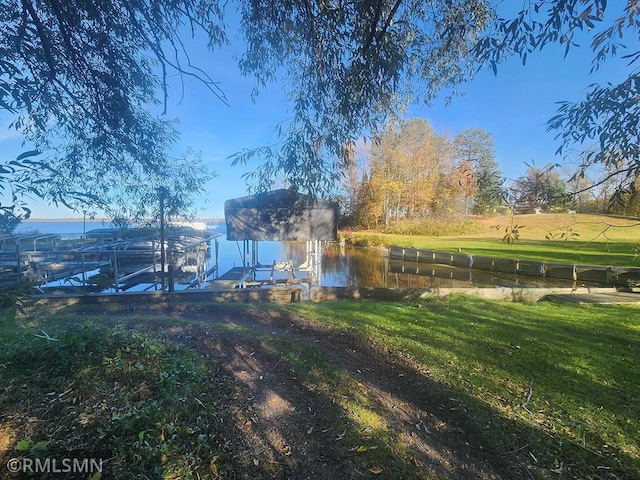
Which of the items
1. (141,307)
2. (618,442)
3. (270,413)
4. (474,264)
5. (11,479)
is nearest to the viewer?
(11,479)

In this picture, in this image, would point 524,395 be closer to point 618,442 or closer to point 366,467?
point 618,442

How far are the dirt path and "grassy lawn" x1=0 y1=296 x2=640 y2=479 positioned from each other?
0.09 ft

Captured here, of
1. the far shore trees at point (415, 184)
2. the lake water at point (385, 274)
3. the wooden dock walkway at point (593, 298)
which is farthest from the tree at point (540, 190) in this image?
the far shore trees at point (415, 184)

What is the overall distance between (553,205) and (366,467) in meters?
3.15

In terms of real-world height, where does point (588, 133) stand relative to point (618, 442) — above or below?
above

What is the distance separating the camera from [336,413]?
88.4 inches

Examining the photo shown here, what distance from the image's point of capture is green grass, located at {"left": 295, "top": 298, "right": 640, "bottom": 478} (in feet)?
6.62

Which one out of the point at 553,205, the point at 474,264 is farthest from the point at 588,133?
the point at 474,264

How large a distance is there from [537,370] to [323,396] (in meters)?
2.43

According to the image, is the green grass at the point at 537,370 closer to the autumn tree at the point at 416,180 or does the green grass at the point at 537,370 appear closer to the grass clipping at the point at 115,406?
the grass clipping at the point at 115,406

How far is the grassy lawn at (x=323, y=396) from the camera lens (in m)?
1.66

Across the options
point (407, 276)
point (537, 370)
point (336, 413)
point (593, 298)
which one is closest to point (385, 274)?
point (407, 276)

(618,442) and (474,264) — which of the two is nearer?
(618,442)

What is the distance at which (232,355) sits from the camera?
3.00 metres
